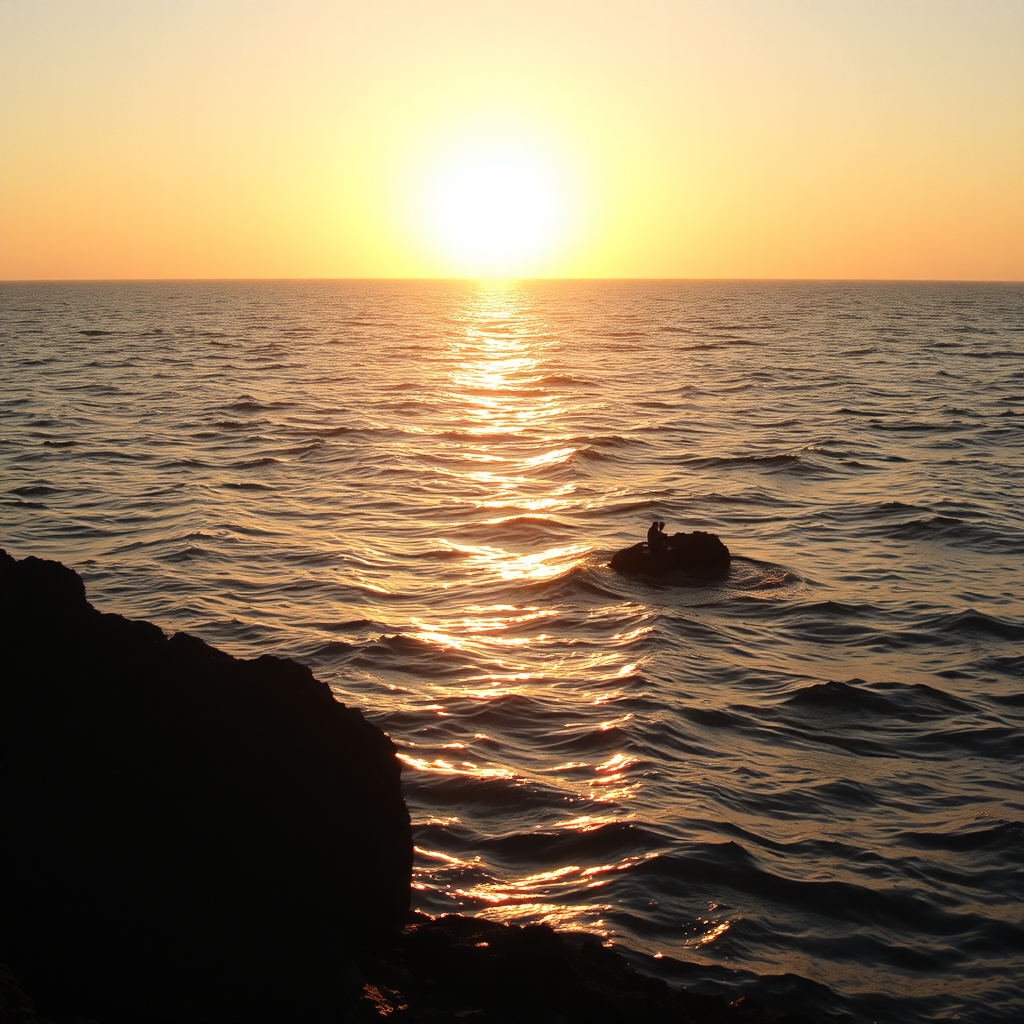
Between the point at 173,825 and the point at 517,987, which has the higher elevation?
the point at 173,825

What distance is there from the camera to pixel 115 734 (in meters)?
4.53

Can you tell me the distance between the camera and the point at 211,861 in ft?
14.3

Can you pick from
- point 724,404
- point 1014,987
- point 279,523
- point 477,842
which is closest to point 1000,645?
point 1014,987

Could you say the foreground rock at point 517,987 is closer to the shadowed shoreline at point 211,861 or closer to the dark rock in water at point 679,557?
the shadowed shoreline at point 211,861

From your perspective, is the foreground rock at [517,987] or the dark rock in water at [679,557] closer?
the foreground rock at [517,987]

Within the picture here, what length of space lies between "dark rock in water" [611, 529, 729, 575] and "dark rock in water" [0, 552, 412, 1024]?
949 centimetres

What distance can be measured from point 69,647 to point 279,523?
1329 cm

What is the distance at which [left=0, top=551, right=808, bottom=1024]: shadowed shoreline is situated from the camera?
4180 mm

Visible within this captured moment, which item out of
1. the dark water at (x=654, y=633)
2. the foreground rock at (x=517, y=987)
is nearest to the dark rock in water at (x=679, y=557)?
the dark water at (x=654, y=633)

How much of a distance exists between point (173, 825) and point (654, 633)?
8.34 m

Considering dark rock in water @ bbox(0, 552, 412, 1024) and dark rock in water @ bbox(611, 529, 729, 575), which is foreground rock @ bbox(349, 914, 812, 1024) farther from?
dark rock in water @ bbox(611, 529, 729, 575)

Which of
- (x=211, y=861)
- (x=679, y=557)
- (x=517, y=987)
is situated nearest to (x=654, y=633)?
(x=679, y=557)

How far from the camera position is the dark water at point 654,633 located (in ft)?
21.9

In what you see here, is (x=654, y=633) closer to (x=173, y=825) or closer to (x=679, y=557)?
(x=679, y=557)
